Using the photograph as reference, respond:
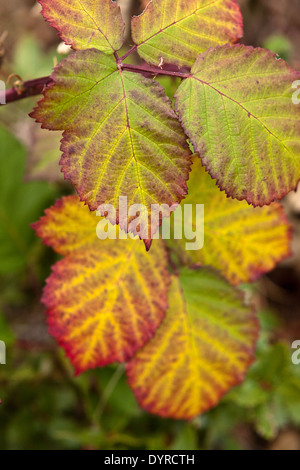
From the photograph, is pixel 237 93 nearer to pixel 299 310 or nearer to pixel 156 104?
pixel 156 104

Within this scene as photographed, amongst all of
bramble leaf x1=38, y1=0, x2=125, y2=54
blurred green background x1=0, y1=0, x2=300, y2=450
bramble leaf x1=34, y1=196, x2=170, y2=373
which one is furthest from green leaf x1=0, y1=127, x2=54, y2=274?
bramble leaf x1=38, y1=0, x2=125, y2=54

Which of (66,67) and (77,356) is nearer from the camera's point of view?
(66,67)

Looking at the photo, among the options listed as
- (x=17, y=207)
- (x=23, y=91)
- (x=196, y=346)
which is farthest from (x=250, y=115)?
(x=17, y=207)

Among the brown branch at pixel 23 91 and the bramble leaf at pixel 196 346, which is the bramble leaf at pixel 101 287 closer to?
the bramble leaf at pixel 196 346
